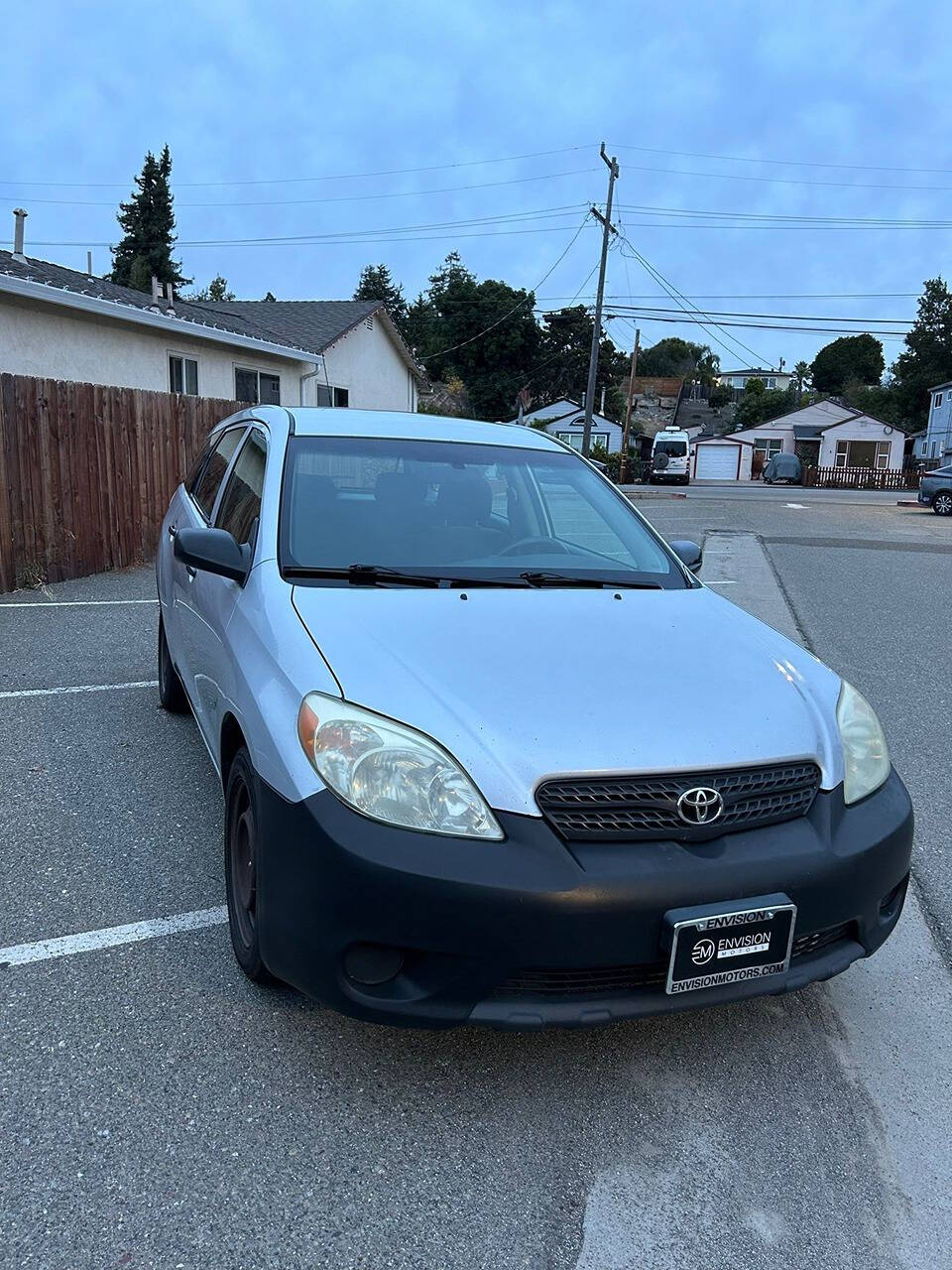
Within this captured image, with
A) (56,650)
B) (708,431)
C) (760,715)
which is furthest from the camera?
(708,431)

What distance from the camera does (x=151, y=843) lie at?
3768mm

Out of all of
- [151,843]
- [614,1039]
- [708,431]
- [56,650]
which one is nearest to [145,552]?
[56,650]

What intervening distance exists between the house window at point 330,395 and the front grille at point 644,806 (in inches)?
794

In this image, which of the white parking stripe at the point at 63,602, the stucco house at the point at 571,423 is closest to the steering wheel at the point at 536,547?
the white parking stripe at the point at 63,602

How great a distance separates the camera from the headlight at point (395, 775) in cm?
217

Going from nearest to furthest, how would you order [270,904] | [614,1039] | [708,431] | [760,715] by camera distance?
1. [270,904]
2. [760,715]
3. [614,1039]
4. [708,431]

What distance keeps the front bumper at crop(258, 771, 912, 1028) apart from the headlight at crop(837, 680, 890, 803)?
0.27m

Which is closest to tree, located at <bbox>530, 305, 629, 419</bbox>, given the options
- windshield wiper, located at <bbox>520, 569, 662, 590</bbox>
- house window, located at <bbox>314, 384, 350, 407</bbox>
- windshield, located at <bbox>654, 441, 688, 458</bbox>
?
windshield, located at <bbox>654, 441, 688, 458</bbox>

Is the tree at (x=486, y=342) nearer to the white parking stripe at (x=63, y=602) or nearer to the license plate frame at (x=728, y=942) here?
the white parking stripe at (x=63, y=602)

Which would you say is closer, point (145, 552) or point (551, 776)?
point (551, 776)

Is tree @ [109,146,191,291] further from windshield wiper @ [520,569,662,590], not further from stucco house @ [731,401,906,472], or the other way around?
windshield wiper @ [520,569,662,590]

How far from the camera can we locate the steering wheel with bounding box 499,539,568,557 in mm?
3509

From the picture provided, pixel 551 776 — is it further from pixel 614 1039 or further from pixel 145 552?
pixel 145 552

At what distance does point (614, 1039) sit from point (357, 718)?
4.00 ft
